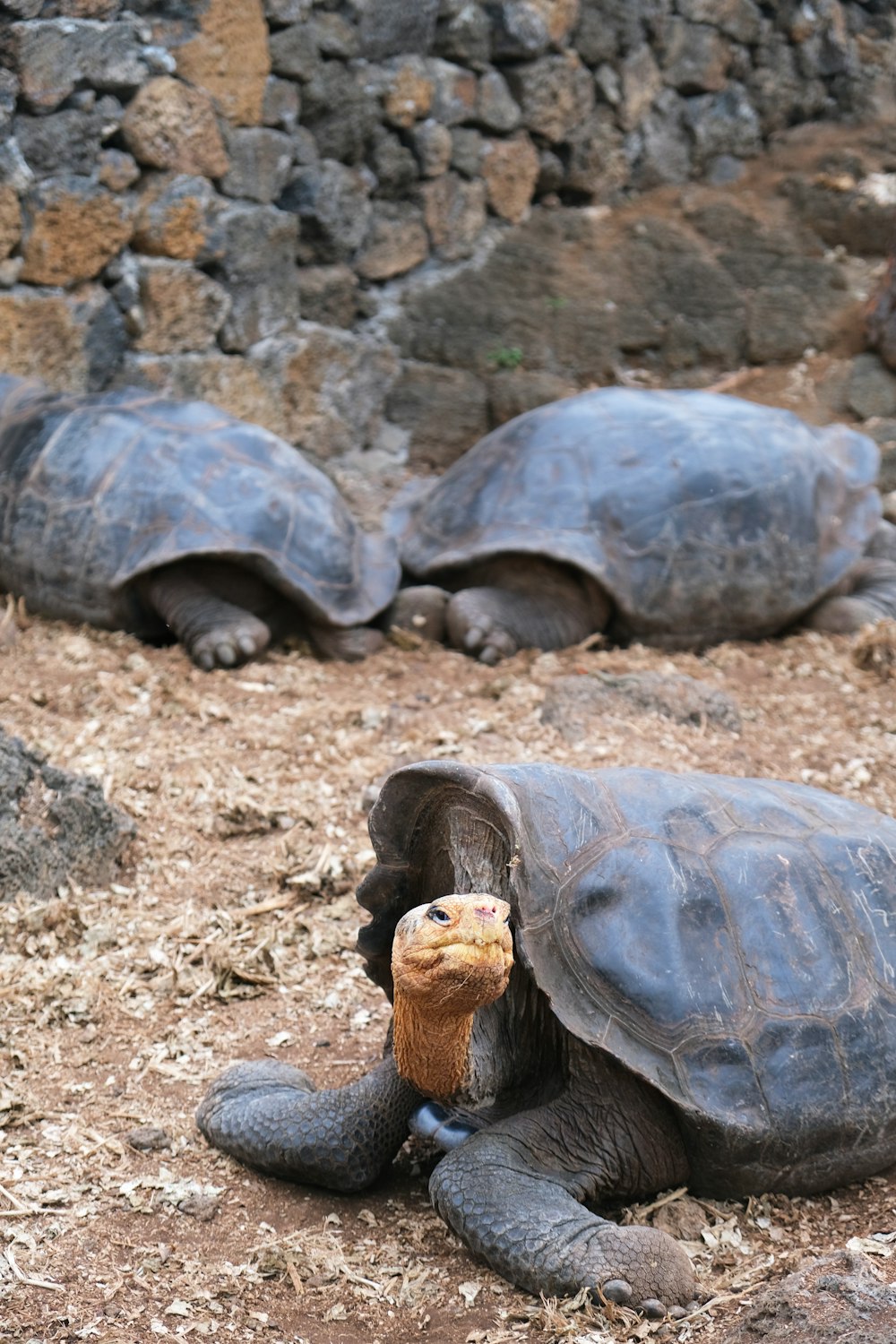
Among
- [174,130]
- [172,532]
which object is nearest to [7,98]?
[174,130]

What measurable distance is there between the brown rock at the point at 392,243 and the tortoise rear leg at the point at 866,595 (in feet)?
9.68

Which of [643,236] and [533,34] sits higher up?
[533,34]

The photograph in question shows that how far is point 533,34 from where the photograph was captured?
829cm

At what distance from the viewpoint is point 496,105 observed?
8.21m

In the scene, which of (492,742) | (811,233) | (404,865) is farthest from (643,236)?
(404,865)

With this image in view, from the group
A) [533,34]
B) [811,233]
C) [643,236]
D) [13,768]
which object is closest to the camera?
[13,768]

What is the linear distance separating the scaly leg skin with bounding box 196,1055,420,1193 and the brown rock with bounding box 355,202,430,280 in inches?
229

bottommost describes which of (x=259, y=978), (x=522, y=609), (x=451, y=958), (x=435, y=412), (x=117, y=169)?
(x=435, y=412)

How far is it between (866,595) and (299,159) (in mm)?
3456

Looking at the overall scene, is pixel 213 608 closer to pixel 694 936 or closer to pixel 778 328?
pixel 694 936

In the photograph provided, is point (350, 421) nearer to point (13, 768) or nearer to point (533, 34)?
point (533, 34)

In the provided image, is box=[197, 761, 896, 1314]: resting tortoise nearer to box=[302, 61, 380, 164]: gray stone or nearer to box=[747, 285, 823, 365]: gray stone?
box=[302, 61, 380, 164]: gray stone

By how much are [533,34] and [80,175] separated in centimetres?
341

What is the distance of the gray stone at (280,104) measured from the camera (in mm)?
6820
